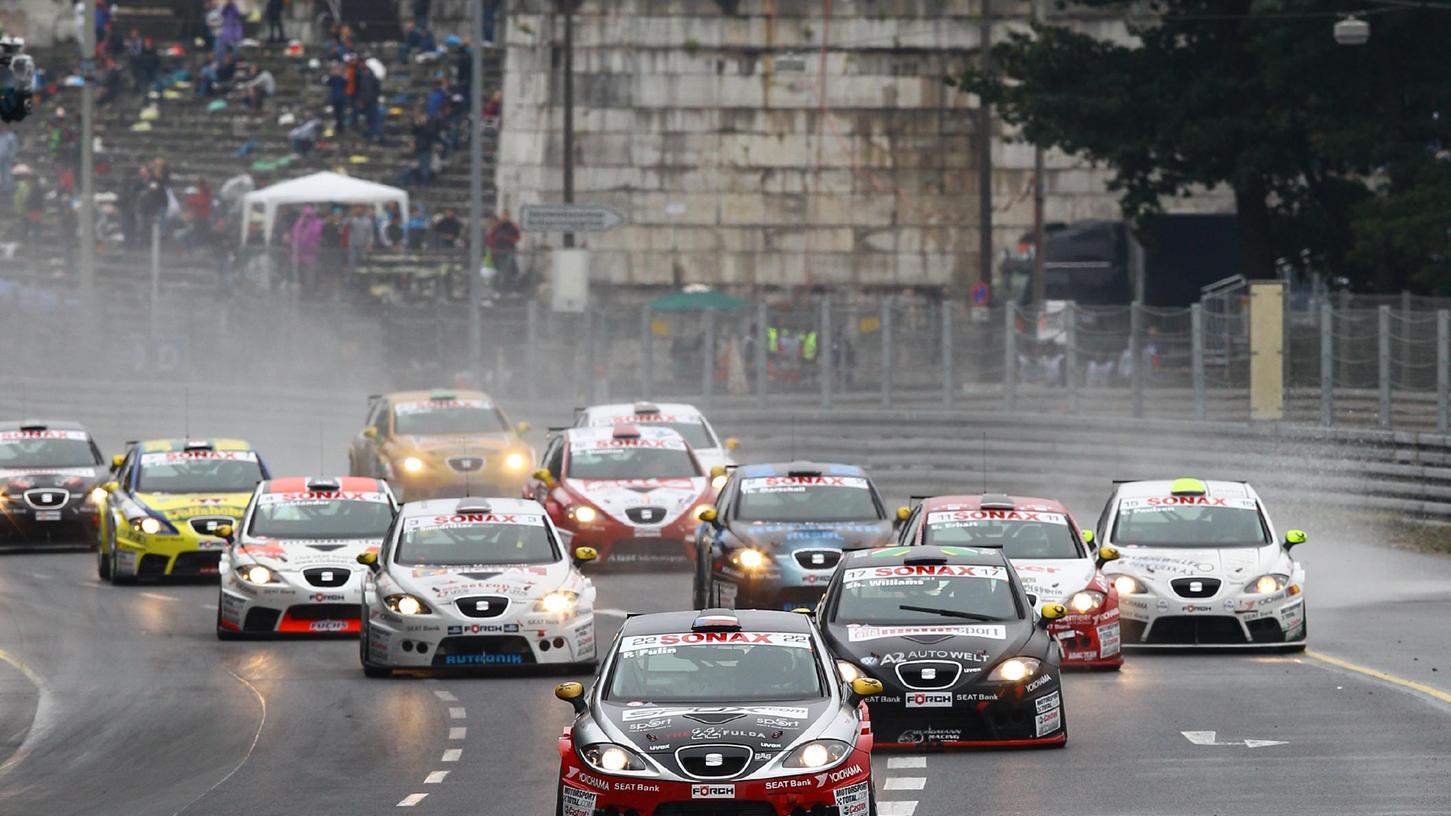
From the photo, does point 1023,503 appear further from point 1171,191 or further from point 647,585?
point 1171,191

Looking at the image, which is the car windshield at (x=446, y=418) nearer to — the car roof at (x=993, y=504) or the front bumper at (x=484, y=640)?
the car roof at (x=993, y=504)

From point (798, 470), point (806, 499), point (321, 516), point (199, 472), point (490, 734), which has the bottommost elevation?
point (490, 734)

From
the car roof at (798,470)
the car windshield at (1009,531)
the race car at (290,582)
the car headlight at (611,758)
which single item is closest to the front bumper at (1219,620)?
the car windshield at (1009,531)

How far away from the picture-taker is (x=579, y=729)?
13211 millimetres

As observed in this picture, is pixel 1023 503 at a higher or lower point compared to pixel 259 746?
higher

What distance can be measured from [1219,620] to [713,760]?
9922mm

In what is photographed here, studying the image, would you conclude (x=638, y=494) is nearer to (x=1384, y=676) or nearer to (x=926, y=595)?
(x=1384, y=676)

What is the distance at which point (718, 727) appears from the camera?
13.0 meters

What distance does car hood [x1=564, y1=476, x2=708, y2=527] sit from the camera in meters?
28.6

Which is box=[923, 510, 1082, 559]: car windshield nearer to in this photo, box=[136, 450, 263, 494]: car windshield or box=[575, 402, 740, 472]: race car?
box=[136, 450, 263, 494]: car windshield

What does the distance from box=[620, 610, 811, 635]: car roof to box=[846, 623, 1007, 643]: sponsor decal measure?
222cm

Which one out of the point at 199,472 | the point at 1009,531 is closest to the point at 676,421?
Result: the point at 199,472

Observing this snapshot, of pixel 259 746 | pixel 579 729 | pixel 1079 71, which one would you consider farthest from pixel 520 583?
pixel 1079 71

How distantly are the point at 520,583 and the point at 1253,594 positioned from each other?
574cm
